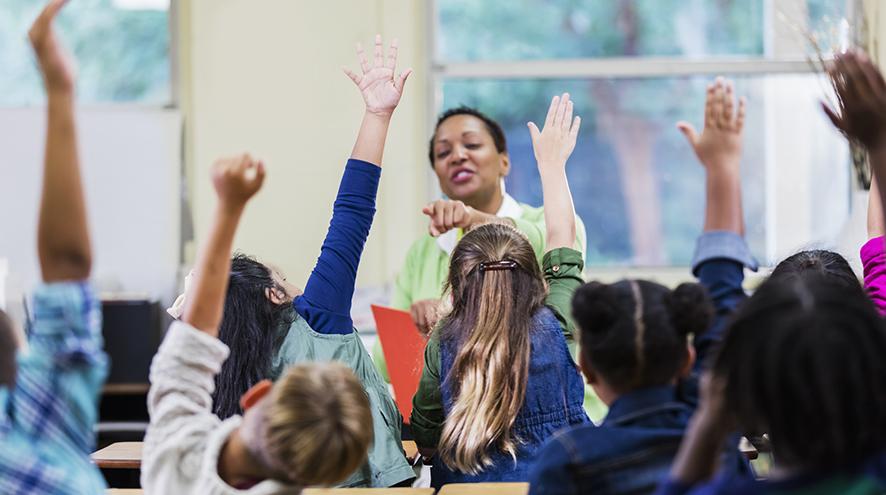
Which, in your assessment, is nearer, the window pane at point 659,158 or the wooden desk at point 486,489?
the wooden desk at point 486,489

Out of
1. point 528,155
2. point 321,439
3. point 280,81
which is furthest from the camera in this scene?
point 528,155

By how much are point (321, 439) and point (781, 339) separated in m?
0.51

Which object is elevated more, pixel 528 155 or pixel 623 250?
pixel 528 155

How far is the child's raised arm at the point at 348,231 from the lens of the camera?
85.9 inches

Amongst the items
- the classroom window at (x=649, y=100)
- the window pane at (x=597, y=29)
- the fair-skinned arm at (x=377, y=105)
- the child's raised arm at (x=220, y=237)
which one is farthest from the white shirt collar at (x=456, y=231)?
the child's raised arm at (x=220, y=237)

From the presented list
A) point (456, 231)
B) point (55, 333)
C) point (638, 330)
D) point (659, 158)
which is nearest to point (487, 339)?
point (638, 330)

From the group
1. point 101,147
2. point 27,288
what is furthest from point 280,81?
point 27,288

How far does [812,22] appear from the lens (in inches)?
195

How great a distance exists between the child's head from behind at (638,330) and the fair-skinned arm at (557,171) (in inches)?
36.7

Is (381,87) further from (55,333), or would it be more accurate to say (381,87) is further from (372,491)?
(55,333)

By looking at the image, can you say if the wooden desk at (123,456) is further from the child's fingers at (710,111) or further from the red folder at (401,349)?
the child's fingers at (710,111)

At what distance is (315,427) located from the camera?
1229 millimetres

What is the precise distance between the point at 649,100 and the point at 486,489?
3450 mm

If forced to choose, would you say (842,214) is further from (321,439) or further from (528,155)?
(321,439)
